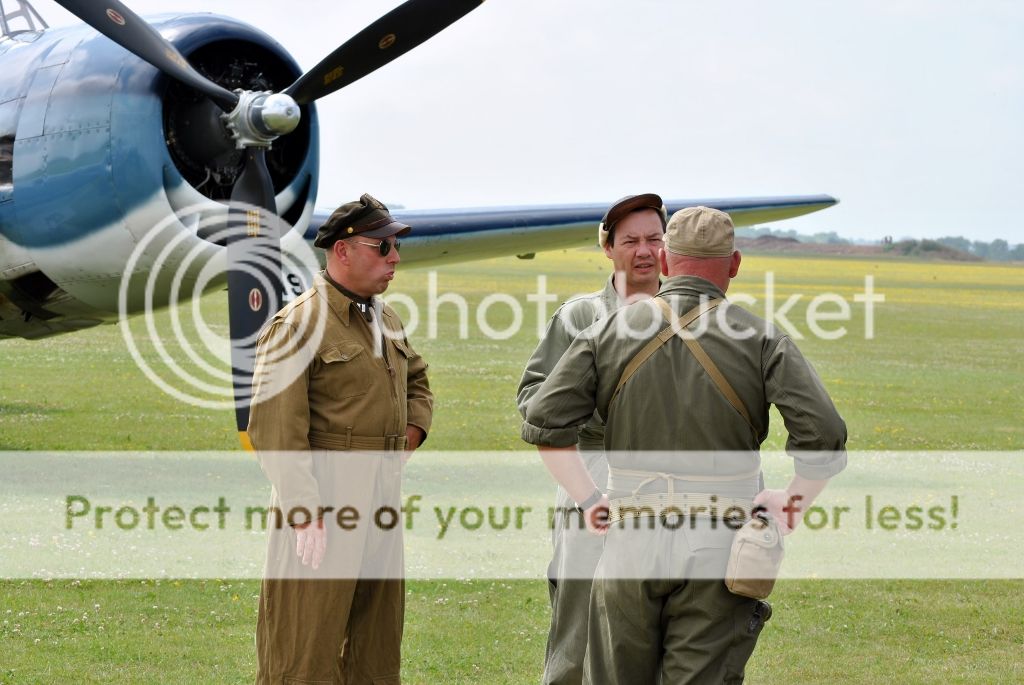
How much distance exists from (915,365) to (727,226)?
18446 millimetres

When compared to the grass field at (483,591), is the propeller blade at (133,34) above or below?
above

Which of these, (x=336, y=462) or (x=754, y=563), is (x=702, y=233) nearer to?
(x=754, y=563)

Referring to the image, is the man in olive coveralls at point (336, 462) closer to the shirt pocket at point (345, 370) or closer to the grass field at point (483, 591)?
the shirt pocket at point (345, 370)

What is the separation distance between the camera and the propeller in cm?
783

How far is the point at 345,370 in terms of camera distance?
430 cm

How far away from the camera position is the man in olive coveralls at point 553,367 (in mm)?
4395

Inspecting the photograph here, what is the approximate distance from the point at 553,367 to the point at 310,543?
1013 millimetres

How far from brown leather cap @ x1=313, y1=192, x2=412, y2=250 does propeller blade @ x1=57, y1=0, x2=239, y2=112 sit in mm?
3652

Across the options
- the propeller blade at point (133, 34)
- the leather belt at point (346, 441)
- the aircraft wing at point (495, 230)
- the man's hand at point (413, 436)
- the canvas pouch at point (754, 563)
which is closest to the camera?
the canvas pouch at point (754, 563)

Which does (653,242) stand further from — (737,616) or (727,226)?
(737,616)

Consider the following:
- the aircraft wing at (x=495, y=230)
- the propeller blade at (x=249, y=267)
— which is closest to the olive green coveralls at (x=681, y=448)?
the propeller blade at (x=249, y=267)

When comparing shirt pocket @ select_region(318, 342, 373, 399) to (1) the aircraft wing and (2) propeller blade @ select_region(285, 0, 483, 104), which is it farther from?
(1) the aircraft wing

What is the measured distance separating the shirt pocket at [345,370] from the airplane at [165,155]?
146 inches

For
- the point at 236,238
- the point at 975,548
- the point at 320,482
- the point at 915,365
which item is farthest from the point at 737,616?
the point at 915,365
